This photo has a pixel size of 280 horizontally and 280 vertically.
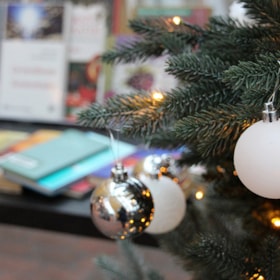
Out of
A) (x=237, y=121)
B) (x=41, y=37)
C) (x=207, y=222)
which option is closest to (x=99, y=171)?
(x=207, y=222)

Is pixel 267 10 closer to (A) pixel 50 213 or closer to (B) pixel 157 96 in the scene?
(B) pixel 157 96

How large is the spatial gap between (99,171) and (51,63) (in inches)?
19.0

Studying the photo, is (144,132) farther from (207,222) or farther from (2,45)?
(2,45)

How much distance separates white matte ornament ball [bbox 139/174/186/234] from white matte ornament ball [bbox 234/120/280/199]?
0.17 m

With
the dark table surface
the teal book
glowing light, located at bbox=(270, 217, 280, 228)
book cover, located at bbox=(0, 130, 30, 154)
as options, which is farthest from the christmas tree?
book cover, located at bbox=(0, 130, 30, 154)

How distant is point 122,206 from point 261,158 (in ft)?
0.55

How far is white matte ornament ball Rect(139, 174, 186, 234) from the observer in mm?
531

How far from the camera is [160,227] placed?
542 millimetres

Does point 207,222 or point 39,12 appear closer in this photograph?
point 207,222

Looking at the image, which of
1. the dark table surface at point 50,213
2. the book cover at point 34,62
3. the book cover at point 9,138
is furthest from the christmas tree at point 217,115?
the book cover at point 34,62

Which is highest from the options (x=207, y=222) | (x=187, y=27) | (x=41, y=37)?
(x=187, y=27)

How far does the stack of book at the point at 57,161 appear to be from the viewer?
3.16 ft

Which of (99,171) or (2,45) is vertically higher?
(2,45)

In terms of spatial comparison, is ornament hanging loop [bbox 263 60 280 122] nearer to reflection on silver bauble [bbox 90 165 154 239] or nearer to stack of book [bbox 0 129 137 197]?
reflection on silver bauble [bbox 90 165 154 239]
